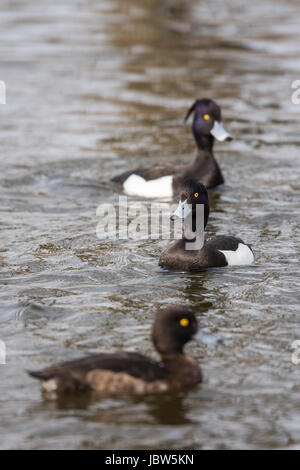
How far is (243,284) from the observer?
28.9 feet

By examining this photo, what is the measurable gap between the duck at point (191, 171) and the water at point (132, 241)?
0.32 metres

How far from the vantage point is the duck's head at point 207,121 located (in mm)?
12828

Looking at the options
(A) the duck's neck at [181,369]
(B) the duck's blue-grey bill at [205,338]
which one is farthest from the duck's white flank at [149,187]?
(A) the duck's neck at [181,369]

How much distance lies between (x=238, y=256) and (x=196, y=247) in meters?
0.43

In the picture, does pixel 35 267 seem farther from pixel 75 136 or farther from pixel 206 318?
pixel 75 136

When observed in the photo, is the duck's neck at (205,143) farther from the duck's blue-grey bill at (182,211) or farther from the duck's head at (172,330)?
the duck's head at (172,330)

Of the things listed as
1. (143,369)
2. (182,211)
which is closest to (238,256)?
(182,211)

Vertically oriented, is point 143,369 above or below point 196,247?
below

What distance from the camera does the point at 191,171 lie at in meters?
12.6

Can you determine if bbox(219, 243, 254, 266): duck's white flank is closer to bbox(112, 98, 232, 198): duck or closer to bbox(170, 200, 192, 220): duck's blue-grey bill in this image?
bbox(170, 200, 192, 220): duck's blue-grey bill

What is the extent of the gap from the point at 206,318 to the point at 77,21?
18.6 m

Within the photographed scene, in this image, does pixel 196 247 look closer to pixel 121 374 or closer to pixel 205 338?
pixel 205 338

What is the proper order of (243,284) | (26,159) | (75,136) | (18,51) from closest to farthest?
1. (243,284)
2. (26,159)
3. (75,136)
4. (18,51)
